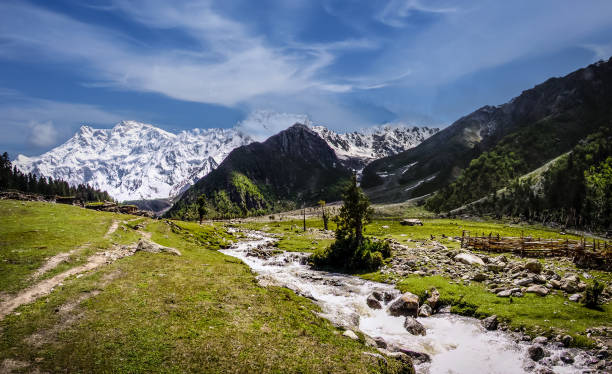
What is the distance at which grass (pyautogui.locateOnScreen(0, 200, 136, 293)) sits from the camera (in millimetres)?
29358

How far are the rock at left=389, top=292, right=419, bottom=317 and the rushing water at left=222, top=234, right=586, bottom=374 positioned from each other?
31.7 inches

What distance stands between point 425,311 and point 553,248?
3325 centimetres

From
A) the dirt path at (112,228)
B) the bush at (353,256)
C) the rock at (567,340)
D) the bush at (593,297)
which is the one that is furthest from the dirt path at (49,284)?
the bush at (593,297)

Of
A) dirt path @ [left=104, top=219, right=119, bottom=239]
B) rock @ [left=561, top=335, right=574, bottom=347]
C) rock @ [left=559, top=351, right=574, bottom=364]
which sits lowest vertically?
rock @ [left=559, top=351, right=574, bottom=364]

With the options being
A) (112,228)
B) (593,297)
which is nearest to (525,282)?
(593,297)

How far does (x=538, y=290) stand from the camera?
28.3 metres

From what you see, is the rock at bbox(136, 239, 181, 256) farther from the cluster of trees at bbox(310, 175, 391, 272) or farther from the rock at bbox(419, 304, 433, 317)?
the rock at bbox(419, 304, 433, 317)

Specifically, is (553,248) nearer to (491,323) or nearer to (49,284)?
(491,323)

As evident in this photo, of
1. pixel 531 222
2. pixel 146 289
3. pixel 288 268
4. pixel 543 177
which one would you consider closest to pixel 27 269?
pixel 146 289

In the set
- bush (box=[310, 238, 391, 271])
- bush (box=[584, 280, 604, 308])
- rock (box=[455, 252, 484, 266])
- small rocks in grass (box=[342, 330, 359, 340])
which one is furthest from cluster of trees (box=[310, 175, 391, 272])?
bush (box=[584, 280, 604, 308])

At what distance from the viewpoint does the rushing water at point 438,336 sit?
19.7 meters

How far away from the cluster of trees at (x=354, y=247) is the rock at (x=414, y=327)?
21.3 meters

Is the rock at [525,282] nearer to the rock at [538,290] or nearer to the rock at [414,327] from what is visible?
the rock at [538,290]

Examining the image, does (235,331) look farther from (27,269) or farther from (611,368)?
(27,269)
